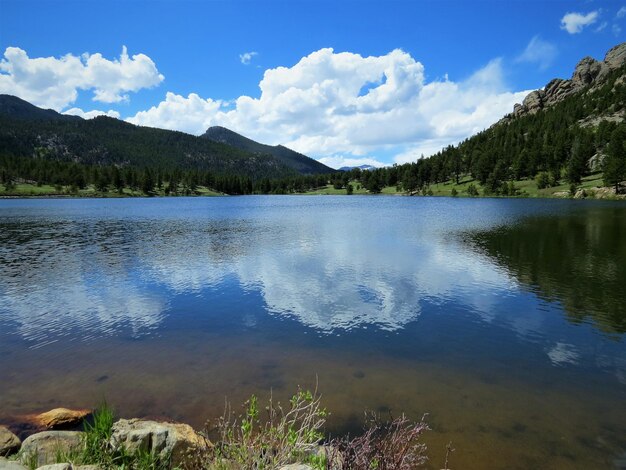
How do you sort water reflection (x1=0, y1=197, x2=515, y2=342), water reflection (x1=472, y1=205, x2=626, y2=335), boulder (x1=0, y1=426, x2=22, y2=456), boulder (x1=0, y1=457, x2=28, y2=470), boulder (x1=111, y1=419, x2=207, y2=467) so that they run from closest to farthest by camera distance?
1. boulder (x1=0, y1=457, x2=28, y2=470)
2. boulder (x1=111, y1=419, x2=207, y2=467)
3. boulder (x1=0, y1=426, x2=22, y2=456)
4. water reflection (x1=0, y1=197, x2=515, y2=342)
5. water reflection (x1=472, y1=205, x2=626, y2=335)

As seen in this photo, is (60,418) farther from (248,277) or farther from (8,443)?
(248,277)

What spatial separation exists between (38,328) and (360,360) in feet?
62.2

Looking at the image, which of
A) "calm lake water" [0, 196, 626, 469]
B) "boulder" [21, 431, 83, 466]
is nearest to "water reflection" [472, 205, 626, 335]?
"calm lake water" [0, 196, 626, 469]

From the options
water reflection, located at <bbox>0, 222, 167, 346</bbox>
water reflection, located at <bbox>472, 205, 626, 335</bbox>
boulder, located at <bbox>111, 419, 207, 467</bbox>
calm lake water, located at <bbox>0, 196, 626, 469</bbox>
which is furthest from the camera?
water reflection, located at <bbox>472, 205, 626, 335</bbox>

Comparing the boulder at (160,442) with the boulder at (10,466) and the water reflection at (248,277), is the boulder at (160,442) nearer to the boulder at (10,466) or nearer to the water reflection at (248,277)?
the boulder at (10,466)

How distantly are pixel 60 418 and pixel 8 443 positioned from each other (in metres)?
2.46

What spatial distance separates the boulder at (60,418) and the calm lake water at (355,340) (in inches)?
49.8

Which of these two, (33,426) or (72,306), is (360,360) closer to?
(33,426)

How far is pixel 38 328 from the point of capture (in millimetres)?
22203

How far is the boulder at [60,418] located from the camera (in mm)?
12406

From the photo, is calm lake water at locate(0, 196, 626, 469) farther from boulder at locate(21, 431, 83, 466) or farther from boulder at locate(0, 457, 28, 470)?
boulder at locate(0, 457, 28, 470)

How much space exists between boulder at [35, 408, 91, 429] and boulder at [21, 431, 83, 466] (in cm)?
302

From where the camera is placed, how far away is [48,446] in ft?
31.2

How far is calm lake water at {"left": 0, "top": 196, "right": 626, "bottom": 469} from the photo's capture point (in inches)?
520
